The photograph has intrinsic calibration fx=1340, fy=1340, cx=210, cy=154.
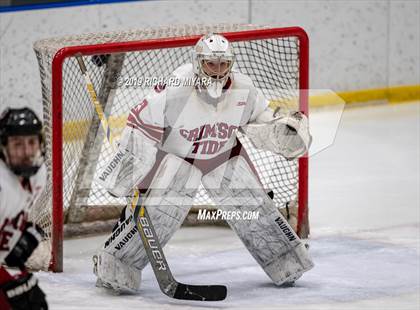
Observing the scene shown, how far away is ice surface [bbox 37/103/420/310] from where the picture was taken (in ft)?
15.2

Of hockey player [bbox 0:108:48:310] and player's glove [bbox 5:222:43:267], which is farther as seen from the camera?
player's glove [bbox 5:222:43:267]

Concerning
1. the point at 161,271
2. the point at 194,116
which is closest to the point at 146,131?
the point at 194,116

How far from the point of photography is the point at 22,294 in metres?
3.53

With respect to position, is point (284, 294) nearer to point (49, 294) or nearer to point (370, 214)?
point (49, 294)

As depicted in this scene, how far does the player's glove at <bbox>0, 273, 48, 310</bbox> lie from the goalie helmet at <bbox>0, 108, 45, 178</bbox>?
32 cm

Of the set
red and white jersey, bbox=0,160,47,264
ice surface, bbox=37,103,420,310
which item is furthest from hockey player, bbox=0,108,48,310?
ice surface, bbox=37,103,420,310

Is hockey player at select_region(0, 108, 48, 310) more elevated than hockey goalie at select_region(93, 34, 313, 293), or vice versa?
hockey player at select_region(0, 108, 48, 310)

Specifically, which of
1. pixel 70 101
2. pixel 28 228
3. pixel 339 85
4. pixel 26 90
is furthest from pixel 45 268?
pixel 339 85

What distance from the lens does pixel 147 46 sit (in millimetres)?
5102

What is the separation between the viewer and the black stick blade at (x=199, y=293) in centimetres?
456

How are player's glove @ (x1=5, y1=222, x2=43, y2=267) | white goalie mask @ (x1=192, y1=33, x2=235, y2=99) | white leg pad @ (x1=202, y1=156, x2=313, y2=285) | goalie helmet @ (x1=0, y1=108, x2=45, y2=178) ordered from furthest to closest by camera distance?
white leg pad @ (x1=202, y1=156, x2=313, y2=285) → white goalie mask @ (x1=192, y1=33, x2=235, y2=99) → player's glove @ (x1=5, y1=222, x2=43, y2=267) → goalie helmet @ (x1=0, y1=108, x2=45, y2=178)

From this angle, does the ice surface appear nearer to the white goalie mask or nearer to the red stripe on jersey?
the red stripe on jersey

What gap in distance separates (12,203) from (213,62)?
1.31 metres

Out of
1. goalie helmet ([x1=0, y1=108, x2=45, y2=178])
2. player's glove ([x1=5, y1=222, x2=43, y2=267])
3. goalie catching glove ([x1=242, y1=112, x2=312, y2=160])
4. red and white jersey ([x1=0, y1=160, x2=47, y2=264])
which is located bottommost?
goalie catching glove ([x1=242, y1=112, x2=312, y2=160])
